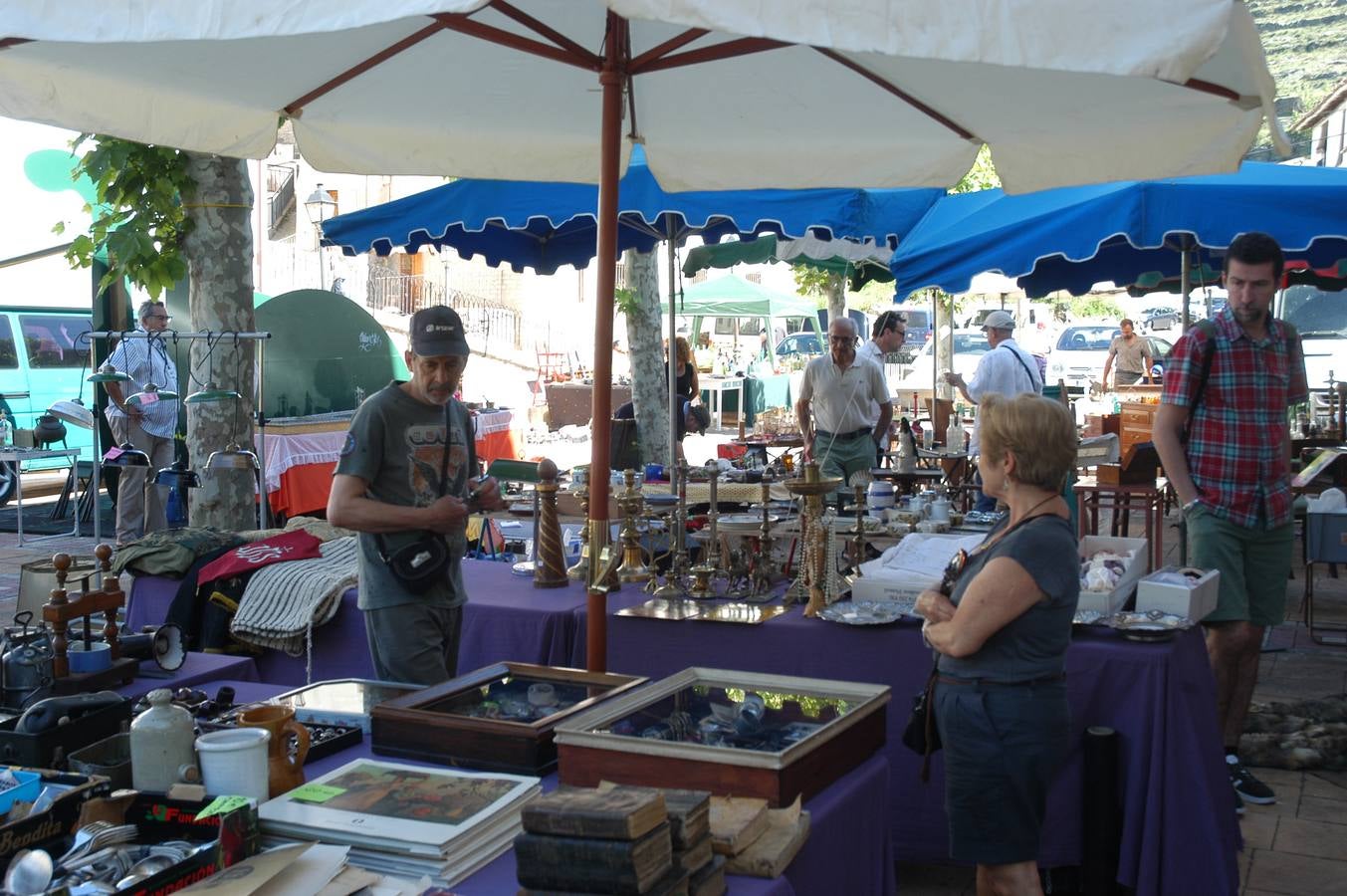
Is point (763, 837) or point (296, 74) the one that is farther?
point (296, 74)

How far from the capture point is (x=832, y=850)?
2.28m

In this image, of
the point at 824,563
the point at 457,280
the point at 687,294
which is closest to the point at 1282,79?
the point at 457,280

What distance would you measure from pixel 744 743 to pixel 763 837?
294mm

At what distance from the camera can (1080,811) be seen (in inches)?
142

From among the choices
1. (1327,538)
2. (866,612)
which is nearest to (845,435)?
(1327,538)

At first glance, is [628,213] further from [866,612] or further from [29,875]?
[29,875]

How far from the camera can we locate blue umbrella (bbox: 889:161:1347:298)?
19.1 ft

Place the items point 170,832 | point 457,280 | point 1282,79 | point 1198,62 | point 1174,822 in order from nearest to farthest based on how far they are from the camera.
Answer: point 170,832
point 1198,62
point 1174,822
point 457,280
point 1282,79

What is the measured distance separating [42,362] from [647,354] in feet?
24.9

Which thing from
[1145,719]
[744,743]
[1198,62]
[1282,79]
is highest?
[1282,79]

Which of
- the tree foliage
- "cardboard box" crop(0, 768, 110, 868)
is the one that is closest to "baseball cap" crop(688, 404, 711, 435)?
the tree foliage

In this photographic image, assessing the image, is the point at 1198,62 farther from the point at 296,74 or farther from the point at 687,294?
the point at 687,294

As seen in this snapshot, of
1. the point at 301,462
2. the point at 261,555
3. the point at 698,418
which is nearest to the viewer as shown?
the point at 261,555

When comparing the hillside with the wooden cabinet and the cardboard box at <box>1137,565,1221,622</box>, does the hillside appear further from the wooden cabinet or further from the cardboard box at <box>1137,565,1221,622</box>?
the cardboard box at <box>1137,565,1221,622</box>
